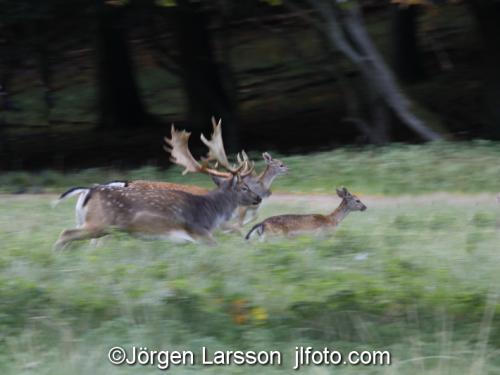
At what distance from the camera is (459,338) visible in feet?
25.6

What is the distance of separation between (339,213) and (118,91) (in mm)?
17758

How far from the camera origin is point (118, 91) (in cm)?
2948

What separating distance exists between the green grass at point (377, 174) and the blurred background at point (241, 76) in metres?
2.08

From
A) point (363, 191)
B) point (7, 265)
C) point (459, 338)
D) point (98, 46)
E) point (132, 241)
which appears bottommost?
point (459, 338)

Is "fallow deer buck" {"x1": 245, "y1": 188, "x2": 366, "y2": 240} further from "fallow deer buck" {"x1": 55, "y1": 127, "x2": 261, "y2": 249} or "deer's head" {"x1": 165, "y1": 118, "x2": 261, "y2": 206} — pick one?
"fallow deer buck" {"x1": 55, "y1": 127, "x2": 261, "y2": 249}

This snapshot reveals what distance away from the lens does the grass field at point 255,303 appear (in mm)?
7625

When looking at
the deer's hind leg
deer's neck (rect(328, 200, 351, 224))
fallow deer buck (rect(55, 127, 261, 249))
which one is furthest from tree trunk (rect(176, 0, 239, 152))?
the deer's hind leg

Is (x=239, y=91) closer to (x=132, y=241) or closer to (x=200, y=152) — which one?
(x=200, y=152)

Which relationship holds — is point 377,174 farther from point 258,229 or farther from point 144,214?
point 144,214

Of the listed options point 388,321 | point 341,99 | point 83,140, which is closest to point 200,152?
point 83,140

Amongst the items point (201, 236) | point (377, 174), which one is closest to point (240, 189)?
point (201, 236)

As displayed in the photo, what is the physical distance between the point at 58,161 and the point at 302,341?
18.2m

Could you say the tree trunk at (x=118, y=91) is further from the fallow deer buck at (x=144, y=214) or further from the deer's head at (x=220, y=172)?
the fallow deer buck at (x=144, y=214)

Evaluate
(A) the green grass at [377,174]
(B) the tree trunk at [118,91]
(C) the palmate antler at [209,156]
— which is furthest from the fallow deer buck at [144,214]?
(B) the tree trunk at [118,91]
